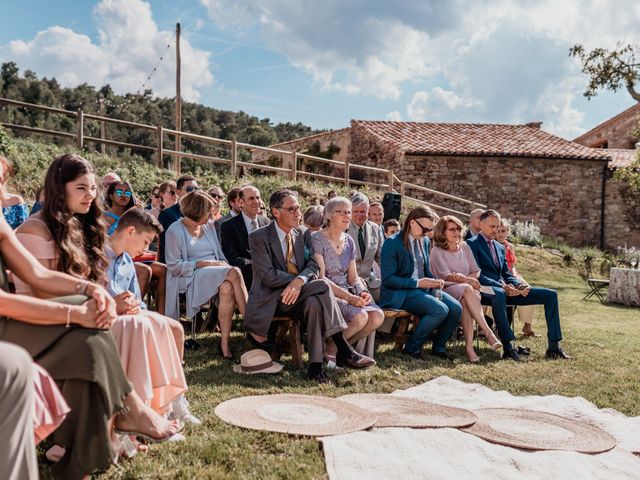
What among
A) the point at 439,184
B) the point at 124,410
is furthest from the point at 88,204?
the point at 439,184

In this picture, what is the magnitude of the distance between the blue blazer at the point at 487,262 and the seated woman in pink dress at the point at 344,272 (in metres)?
1.84

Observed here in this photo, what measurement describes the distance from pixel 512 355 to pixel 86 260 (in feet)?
15.7

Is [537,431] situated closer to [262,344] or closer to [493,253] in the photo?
[262,344]

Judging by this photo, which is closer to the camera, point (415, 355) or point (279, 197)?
point (279, 197)

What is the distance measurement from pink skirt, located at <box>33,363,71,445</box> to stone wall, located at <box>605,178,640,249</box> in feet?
83.4

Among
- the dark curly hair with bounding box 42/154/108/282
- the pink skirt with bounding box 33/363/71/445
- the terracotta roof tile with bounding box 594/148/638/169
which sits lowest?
the pink skirt with bounding box 33/363/71/445

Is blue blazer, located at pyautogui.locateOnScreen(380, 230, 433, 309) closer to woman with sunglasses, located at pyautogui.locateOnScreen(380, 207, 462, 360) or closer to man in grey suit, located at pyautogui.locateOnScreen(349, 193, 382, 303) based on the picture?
woman with sunglasses, located at pyautogui.locateOnScreen(380, 207, 462, 360)

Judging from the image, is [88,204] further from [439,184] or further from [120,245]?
[439,184]

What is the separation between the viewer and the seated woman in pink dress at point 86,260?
3016 mm

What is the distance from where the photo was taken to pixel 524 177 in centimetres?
2355

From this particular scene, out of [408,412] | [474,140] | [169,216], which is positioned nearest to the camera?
[408,412]

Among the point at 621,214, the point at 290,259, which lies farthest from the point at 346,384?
the point at 621,214

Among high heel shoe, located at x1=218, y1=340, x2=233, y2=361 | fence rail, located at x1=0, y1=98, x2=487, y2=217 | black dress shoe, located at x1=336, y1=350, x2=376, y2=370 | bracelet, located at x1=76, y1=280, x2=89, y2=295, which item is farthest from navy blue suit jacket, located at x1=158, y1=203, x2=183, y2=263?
fence rail, located at x1=0, y1=98, x2=487, y2=217

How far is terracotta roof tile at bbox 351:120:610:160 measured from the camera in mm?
23203
